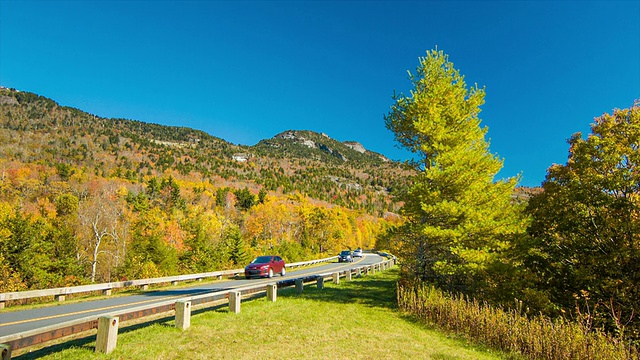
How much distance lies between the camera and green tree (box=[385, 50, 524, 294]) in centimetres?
1145

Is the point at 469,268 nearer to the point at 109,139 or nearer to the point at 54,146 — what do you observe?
the point at 54,146

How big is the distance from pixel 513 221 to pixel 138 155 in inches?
6086

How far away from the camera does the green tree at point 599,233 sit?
10.1 m

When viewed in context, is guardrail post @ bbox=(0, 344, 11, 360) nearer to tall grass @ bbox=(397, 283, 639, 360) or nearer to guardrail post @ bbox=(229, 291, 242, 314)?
guardrail post @ bbox=(229, 291, 242, 314)

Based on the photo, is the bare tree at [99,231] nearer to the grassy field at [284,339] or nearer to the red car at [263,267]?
the red car at [263,267]

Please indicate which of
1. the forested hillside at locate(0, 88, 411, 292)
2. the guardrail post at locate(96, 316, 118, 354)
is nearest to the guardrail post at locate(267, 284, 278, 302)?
the forested hillside at locate(0, 88, 411, 292)

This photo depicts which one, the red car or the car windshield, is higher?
the car windshield

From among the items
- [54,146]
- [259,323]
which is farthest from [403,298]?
[54,146]

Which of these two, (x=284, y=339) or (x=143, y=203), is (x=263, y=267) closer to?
(x=284, y=339)

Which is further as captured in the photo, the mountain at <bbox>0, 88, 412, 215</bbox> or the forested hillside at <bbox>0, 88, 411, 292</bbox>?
the mountain at <bbox>0, 88, 412, 215</bbox>

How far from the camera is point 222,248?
33781 millimetres

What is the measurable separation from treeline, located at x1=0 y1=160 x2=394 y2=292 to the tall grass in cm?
517

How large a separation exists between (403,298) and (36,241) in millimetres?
28581

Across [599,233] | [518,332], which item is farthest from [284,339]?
[599,233]
